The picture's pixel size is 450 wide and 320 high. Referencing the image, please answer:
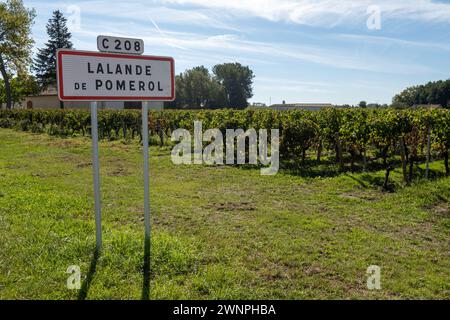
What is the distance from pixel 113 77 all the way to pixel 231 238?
8.33 feet

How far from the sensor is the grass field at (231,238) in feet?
12.1

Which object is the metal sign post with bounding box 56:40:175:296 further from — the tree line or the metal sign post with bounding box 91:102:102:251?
the tree line

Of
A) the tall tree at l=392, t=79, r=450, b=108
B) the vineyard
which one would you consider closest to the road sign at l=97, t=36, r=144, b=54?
the vineyard

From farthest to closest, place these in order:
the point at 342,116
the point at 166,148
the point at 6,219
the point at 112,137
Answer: the point at 112,137
the point at 166,148
the point at 342,116
the point at 6,219

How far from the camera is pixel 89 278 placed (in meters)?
3.80

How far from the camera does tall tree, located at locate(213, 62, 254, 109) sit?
7556 cm

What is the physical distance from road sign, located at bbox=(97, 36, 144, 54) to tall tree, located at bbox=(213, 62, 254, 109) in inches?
2745

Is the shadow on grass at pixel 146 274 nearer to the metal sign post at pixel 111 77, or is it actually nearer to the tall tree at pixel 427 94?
the metal sign post at pixel 111 77

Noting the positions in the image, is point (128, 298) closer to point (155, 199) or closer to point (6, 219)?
→ point (6, 219)

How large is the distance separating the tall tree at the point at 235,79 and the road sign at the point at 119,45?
229 ft

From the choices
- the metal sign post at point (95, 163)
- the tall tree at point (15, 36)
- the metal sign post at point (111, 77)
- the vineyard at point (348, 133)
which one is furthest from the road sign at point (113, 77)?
the tall tree at point (15, 36)

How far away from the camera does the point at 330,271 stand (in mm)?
4043

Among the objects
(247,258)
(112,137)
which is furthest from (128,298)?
(112,137)

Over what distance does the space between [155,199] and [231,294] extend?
3901 millimetres
